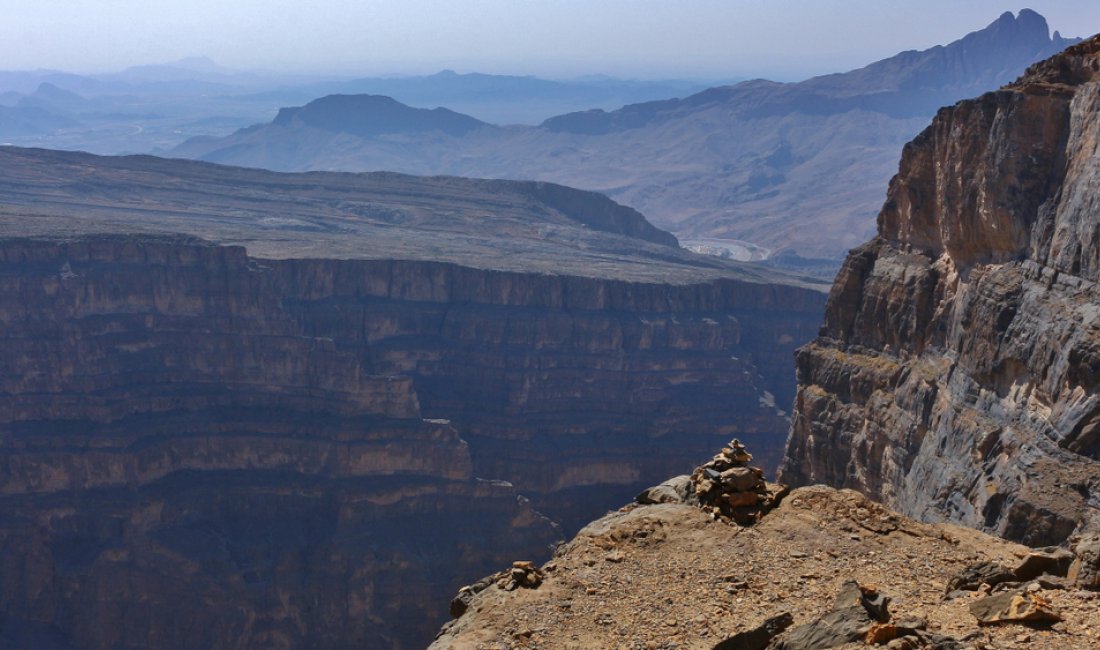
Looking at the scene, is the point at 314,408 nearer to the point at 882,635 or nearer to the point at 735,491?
the point at 735,491

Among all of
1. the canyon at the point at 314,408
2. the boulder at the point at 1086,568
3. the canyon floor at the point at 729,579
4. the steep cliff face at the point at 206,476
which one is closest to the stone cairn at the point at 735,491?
the canyon floor at the point at 729,579

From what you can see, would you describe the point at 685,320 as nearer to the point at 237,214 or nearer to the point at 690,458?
the point at 690,458

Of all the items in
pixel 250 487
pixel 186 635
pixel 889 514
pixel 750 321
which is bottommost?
pixel 186 635

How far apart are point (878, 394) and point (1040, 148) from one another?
9.85 m

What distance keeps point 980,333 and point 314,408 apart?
164 ft

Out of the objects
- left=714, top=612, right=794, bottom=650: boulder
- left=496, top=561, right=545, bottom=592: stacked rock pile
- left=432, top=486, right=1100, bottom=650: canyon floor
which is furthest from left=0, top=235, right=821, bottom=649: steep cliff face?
left=714, top=612, right=794, bottom=650: boulder

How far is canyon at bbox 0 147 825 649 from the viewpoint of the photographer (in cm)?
6862

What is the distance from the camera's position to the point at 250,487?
247 ft

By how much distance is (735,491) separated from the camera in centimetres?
2430

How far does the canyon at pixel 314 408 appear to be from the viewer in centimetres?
6862

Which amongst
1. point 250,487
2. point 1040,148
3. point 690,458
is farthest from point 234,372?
point 1040,148

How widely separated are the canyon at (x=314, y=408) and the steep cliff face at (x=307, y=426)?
0.49 ft

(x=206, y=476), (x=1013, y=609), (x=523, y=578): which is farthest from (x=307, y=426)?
(x=1013, y=609)

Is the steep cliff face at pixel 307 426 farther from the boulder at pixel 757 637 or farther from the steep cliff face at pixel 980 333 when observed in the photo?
the boulder at pixel 757 637
